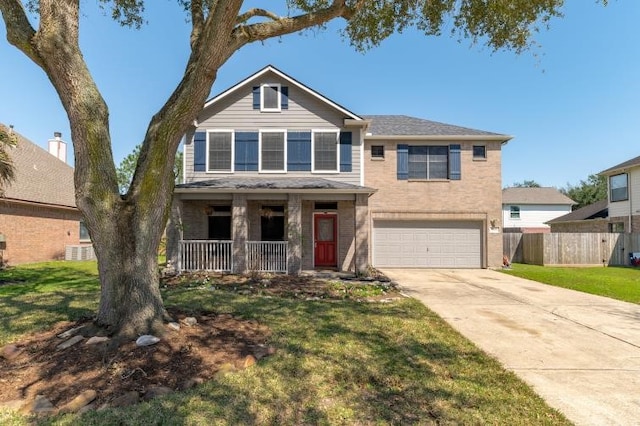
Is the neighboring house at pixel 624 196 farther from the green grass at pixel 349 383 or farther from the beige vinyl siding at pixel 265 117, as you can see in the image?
the green grass at pixel 349 383

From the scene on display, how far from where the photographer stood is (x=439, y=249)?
605 inches

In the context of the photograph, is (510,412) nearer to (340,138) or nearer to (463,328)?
(463,328)

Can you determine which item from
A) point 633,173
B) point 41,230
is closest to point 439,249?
point 633,173

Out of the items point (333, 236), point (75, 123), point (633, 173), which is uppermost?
point (633, 173)

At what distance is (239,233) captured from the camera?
12539 mm

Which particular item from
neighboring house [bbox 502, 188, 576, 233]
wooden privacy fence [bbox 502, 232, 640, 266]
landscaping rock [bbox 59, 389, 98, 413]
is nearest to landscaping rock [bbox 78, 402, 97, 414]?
landscaping rock [bbox 59, 389, 98, 413]

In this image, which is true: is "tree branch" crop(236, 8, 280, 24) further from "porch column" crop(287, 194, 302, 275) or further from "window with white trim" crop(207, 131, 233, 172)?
"window with white trim" crop(207, 131, 233, 172)

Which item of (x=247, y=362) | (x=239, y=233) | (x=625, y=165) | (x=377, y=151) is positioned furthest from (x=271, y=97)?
(x=625, y=165)

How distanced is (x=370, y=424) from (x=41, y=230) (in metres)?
20.0

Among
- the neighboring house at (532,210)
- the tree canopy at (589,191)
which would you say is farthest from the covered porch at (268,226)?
the tree canopy at (589,191)

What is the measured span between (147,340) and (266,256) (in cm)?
828

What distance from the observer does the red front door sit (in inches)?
559

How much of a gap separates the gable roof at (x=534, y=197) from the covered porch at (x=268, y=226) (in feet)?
85.1

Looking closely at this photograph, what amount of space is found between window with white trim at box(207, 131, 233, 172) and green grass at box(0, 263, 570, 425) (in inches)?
318
